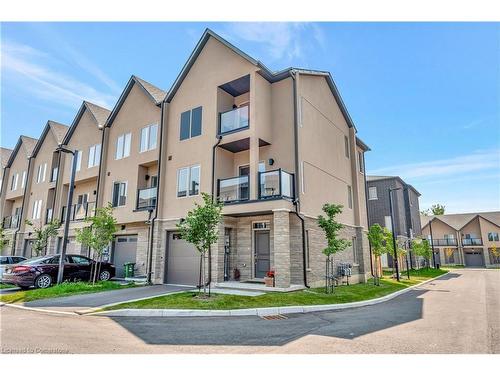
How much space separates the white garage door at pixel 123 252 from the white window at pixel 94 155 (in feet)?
20.4

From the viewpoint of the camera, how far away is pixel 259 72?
1560cm

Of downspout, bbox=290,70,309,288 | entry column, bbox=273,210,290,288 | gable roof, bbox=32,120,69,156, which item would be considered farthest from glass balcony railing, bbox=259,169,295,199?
gable roof, bbox=32,120,69,156

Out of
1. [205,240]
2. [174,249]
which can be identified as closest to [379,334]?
[205,240]

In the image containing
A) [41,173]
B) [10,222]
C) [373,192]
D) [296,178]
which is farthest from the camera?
[373,192]

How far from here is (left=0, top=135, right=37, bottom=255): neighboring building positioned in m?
29.3

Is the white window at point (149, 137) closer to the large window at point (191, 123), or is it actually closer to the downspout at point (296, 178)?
the large window at point (191, 123)

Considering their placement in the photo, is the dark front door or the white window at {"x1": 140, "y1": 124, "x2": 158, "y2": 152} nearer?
the dark front door

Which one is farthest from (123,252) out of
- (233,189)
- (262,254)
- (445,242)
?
(445,242)

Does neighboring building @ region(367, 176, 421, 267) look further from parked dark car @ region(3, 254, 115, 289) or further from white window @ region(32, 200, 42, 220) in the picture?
white window @ region(32, 200, 42, 220)

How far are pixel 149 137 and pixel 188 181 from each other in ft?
16.3

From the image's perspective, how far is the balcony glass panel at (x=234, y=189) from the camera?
14.6 meters

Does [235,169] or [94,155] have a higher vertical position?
[94,155]

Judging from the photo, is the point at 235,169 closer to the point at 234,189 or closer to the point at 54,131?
the point at 234,189

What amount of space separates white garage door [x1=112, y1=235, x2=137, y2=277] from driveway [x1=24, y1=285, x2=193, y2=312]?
4.97 metres
